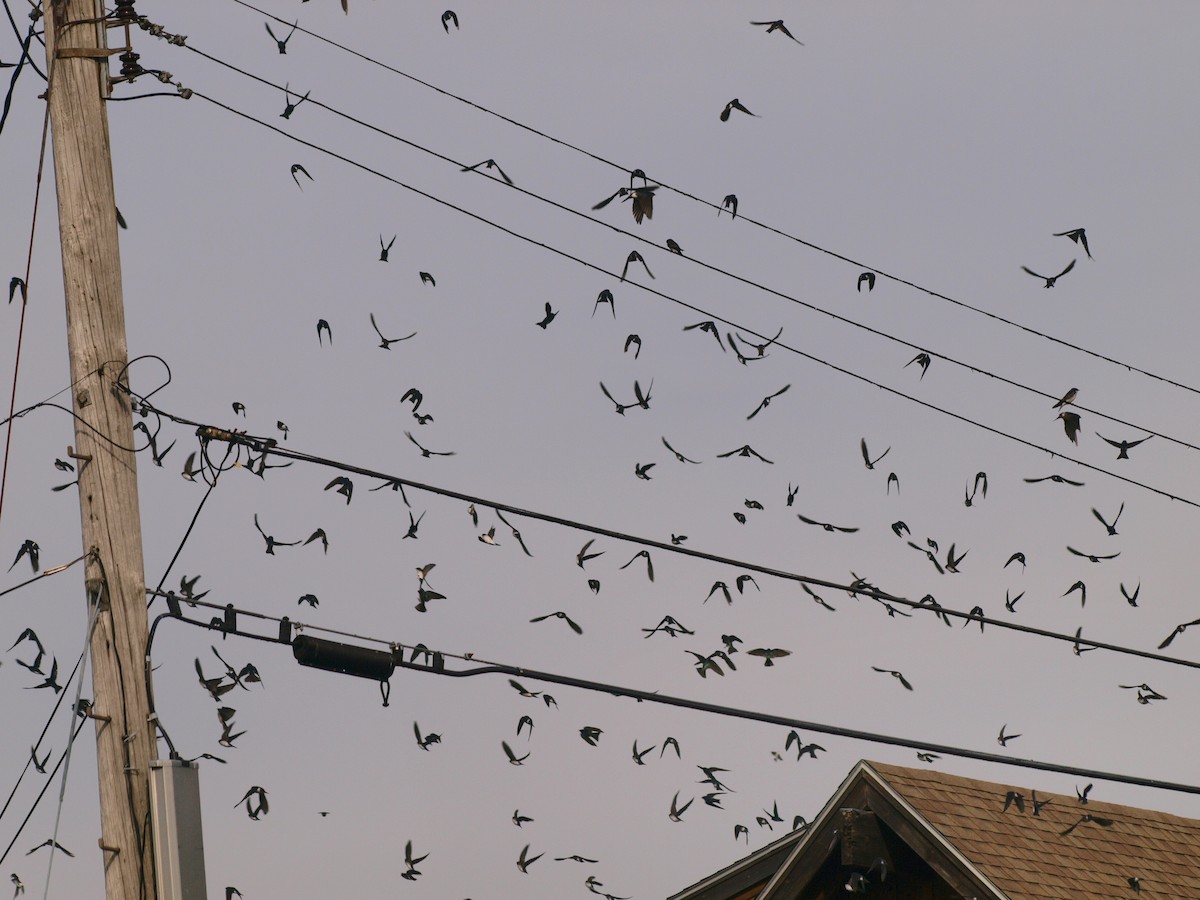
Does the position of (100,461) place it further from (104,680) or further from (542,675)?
(542,675)

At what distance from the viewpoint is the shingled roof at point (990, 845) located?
14.6 m

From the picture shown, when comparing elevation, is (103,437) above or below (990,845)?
above

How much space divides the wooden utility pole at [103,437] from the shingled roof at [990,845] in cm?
779

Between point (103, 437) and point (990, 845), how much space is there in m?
8.98

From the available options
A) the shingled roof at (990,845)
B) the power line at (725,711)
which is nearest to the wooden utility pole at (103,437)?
the power line at (725,711)

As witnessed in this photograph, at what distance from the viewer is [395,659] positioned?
1024cm

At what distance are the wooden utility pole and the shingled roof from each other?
779 cm

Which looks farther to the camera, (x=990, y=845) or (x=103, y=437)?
(x=990, y=845)

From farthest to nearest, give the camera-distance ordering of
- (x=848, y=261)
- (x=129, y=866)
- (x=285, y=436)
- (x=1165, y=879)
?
(x=1165, y=879)
(x=848, y=261)
(x=285, y=436)
(x=129, y=866)

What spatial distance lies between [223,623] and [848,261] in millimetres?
5545

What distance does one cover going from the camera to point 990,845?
49.0ft

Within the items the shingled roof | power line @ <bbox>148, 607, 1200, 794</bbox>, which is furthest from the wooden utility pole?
the shingled roof

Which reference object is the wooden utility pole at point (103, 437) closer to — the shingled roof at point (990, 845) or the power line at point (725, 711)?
the power line at point (725, 711)

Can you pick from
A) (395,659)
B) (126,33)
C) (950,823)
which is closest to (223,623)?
(395,659)
